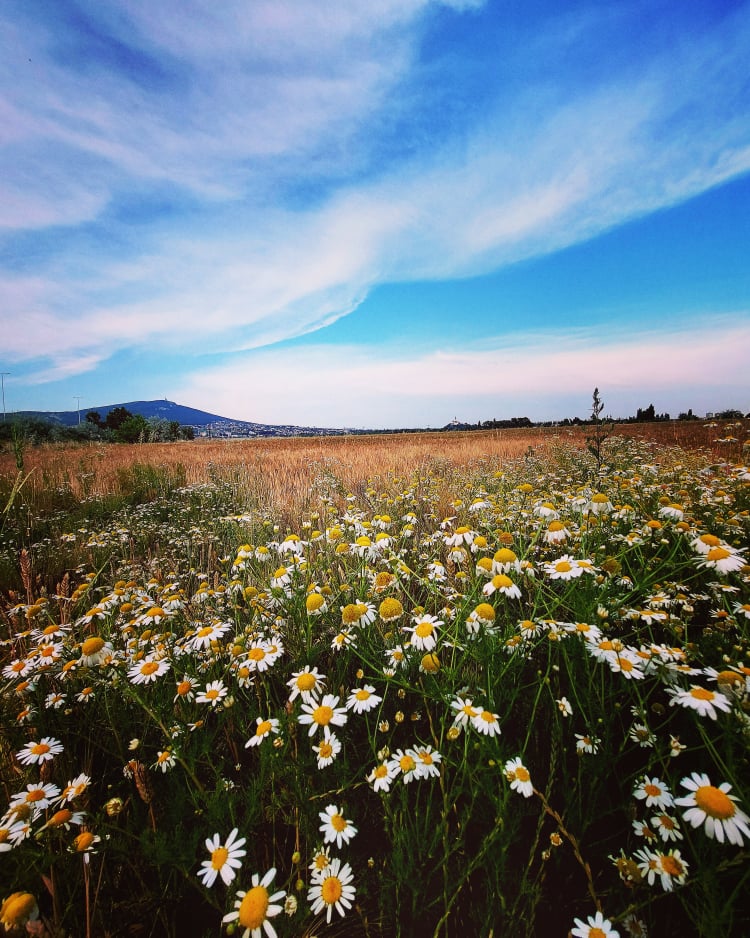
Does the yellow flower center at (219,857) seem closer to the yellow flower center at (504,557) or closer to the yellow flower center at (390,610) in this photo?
the yellow flower center at (390,610)

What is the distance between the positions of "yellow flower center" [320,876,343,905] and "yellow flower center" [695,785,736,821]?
1137mm

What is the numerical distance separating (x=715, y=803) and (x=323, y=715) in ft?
4.16

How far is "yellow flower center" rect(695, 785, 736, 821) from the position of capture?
1.10 m

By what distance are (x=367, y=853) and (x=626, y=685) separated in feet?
4.33

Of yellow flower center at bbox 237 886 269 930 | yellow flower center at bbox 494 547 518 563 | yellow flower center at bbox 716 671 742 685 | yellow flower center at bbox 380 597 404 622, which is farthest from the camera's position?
yellow flower center at bbox 494 547 518 563

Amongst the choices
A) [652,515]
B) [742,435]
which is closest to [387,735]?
[652,515]

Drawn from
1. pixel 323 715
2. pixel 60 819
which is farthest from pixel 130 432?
pixel 323 715

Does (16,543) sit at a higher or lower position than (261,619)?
lower

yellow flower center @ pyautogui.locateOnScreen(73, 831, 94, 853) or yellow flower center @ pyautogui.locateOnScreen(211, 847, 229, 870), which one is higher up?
yellow flower center @ pyautogui.locateOnScreen(73, 831, 94, 853)

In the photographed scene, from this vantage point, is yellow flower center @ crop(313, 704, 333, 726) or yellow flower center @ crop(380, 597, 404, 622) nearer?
yellow flower center @ crop(313, 704, 333, 726)

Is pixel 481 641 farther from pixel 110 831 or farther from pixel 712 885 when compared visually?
pixel 110 831

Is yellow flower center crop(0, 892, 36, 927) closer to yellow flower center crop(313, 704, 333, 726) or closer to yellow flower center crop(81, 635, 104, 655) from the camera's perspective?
yellow flower center crop(313, 704, 333, 726)

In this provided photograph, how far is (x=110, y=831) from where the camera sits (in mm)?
1536

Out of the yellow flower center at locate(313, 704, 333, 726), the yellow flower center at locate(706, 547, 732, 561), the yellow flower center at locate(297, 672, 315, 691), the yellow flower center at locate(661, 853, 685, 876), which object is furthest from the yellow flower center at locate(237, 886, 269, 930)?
the yellow flower center at locate(706, 547, 732, 561)
